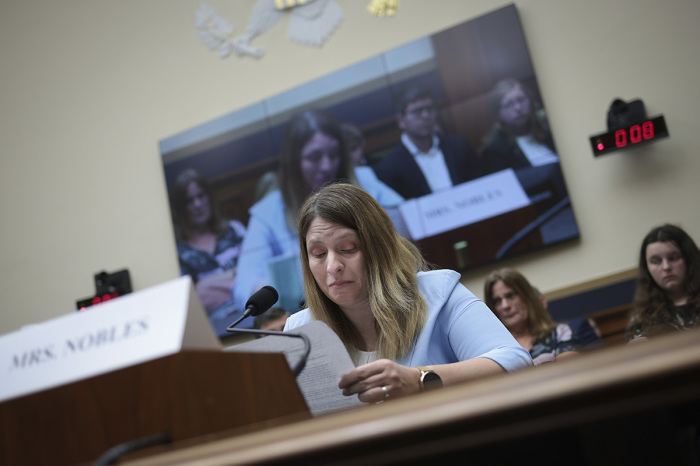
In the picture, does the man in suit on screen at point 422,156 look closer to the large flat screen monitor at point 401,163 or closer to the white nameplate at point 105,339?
the large flat screen monitor at point 401,163

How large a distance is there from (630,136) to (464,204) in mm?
1148

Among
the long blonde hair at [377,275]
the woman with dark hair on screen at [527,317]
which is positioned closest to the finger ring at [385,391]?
the long blonde hair at [377,275]

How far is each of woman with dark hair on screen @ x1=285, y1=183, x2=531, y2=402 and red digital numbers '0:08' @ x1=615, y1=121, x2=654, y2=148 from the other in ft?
9.24

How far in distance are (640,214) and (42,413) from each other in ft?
13.4

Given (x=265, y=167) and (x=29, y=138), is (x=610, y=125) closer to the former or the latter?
(x=265, y=167)

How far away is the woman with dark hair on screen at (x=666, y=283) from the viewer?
10.2ft

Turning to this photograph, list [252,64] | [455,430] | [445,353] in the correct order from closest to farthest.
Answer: [455,430], [445,353], [252,64]

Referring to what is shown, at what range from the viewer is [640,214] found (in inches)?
168

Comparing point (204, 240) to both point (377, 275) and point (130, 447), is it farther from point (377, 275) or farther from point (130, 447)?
point (130, 447)

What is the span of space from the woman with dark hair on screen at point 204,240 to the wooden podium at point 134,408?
13.9 feet

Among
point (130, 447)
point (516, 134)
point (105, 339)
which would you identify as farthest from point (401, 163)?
point (130, 447)

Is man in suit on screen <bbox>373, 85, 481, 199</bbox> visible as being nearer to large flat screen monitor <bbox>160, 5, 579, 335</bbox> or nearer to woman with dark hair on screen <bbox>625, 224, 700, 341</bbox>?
large flat screen monitor <bbox>160, 5, 579, 335</bbox>

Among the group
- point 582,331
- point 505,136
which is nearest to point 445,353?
point 582,331

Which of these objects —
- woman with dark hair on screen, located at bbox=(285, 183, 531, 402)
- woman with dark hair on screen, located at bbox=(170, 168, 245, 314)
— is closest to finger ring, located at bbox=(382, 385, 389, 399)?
woman with dark hair on screen, located at bbox=(285, 183, 531, 402)
